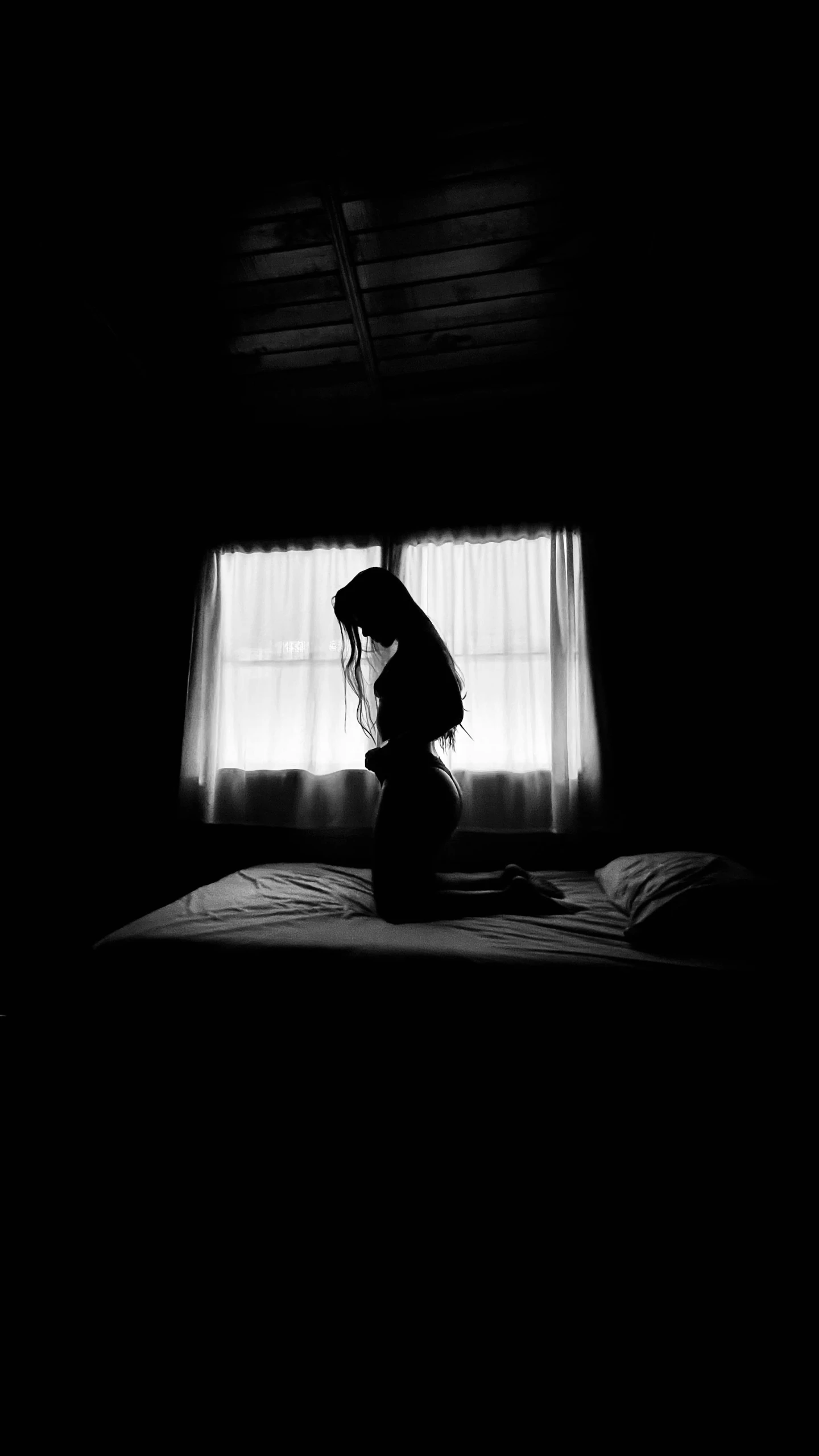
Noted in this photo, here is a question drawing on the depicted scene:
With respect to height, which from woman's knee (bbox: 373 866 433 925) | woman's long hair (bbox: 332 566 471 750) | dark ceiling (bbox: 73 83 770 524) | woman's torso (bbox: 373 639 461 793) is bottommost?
woman's knee (bbox: 373 866 433 925)

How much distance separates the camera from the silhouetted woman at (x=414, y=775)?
1595mm

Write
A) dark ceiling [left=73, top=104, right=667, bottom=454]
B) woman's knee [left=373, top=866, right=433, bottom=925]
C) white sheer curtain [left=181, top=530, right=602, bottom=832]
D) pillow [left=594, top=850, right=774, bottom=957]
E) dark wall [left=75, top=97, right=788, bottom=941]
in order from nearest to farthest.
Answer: pillow [left=594, top=850, right=774, bottom=957] < woman's knee [left=373, top=866, right=433, bottom=925] < dark ceiling [left=73, top=104, right=667, bottom=454] < dark wall [left=75, top=97, right=788, bottom=941] < white sheer curtain [left=181, top=530, right=602, bottom=832]

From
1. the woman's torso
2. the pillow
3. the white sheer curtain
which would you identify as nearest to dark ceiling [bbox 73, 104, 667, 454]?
the white sheer curtain

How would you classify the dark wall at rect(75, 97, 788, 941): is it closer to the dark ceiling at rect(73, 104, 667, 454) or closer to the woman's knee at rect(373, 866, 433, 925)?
the dark ceiling at rect(73, 104, 667, 454)

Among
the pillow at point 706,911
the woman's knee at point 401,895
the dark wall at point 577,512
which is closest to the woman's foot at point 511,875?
the woman's knee at point 401,895

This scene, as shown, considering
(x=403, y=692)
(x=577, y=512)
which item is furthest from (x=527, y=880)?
(x=577, y=512)

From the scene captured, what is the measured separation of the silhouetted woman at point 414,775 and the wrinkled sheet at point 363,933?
62mm

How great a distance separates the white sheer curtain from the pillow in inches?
40.4

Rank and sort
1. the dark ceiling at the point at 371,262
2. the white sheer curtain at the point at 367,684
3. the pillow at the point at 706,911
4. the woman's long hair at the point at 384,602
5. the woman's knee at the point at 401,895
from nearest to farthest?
the pillow at the point at 706,911 → the woman's knee at the point at 401,895 → the dark ceiling at the point at 371,262 → the woman's long hair at the point at 384,602 → the white sheer curtain at the point at 367,684

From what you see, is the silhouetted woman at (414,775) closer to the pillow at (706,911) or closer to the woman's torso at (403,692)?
the woman's torso at (403,692)

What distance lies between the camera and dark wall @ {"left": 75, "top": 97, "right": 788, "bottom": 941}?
2312 millimetres

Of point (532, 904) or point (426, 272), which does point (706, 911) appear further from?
point (426, 272)

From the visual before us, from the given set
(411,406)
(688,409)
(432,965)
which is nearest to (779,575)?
(688,409)

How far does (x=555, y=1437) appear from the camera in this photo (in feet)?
2.69
